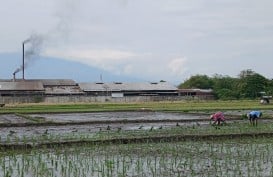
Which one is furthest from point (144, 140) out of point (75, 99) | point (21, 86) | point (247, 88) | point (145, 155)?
point (247, 88)

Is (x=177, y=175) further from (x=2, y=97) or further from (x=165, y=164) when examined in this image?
(x=2, y=97)

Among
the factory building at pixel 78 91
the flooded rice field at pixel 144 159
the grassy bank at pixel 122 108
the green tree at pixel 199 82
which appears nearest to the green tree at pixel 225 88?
the green tree at pixel 199 82

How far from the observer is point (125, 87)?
181ft

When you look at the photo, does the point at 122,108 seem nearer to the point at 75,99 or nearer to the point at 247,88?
the point at 75,99

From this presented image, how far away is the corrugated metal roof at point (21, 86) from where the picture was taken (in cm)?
4959

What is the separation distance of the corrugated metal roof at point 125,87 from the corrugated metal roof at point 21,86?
209 inches

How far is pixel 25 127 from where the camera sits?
1986 centimetres

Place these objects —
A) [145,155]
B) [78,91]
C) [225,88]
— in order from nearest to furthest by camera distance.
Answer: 1. [145,155]
2. [78,91]
3. [225,88]

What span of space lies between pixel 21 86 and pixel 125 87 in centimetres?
1198

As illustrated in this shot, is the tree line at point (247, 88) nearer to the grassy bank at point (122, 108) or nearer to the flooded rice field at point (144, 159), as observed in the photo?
the grassy bank at point (122, 108)

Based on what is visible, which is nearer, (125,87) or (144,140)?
(144,140)

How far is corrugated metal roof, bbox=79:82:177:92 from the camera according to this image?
54.2 metres

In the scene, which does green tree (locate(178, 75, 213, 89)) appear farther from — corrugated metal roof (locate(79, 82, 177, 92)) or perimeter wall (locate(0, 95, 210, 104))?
perimeter wall (locate(0, 95, 210, 104))

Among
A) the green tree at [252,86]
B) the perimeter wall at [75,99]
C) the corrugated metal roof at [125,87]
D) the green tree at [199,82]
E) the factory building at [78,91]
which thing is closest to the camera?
the perimeter wall at [75,99]
